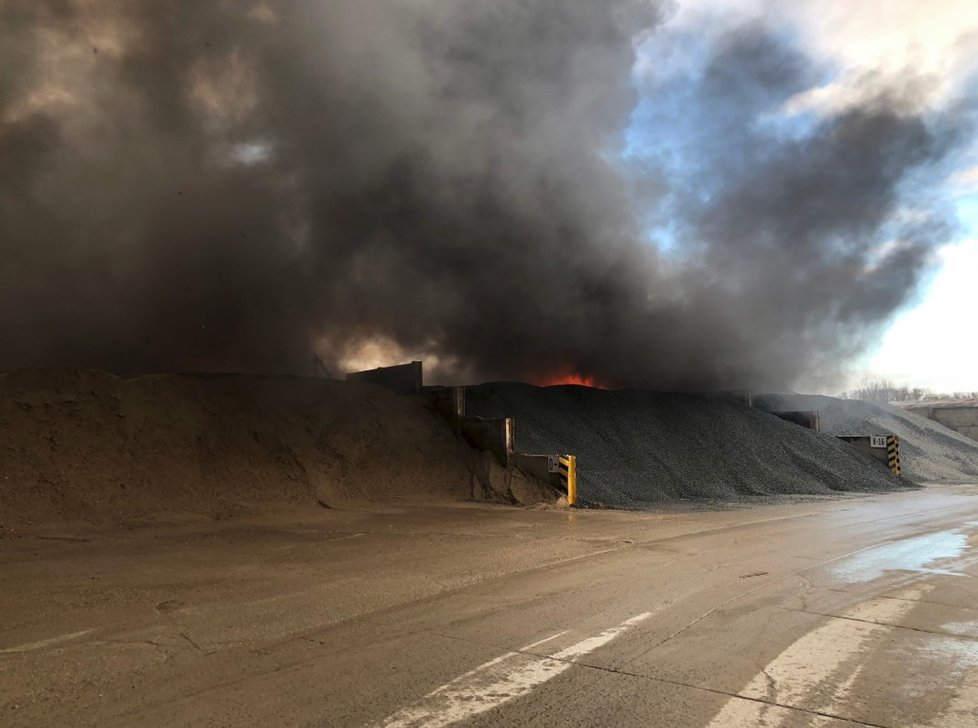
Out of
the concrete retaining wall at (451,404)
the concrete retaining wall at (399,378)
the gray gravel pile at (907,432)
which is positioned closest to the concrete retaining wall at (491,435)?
the concrete retaining wall at (451,404)

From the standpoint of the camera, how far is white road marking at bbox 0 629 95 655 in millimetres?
4551

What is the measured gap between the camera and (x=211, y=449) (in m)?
13.7

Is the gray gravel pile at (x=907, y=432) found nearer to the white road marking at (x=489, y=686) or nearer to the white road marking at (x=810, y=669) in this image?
the white road marking at (x=810, y=669)

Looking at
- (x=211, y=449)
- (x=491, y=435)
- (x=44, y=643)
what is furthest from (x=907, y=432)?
(x=44, y=643)

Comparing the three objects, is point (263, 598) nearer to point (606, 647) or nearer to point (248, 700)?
point (248, 700)

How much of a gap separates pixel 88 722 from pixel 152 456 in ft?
33.8

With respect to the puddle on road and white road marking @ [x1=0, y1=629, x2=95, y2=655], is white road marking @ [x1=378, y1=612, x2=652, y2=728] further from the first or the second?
the puddle on road

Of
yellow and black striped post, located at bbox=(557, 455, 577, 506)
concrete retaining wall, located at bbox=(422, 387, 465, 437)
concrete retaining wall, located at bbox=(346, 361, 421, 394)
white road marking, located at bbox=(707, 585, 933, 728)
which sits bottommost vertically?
white road marking, located at bbox=(707, 585, 933, 728)

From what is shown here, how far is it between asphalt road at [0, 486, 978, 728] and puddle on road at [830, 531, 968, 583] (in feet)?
0.22

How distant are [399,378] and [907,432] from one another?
26.7 m

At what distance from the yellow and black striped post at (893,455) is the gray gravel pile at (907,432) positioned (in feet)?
5.89

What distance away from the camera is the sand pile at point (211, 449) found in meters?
11.3

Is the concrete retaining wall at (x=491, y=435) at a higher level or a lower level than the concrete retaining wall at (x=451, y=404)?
lower

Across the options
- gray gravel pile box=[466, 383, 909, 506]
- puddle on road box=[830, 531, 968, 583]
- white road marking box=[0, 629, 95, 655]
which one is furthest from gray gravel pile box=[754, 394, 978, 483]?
white road marking box=[0, 629, 95, 655]
